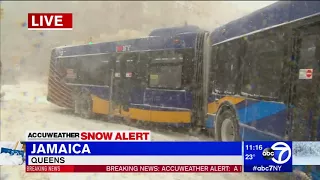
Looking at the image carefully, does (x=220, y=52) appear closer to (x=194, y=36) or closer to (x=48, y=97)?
(x=194, y=36)

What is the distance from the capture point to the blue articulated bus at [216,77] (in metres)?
4.40

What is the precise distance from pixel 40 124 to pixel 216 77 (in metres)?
3.79

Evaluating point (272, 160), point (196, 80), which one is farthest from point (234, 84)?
point (272, 160)

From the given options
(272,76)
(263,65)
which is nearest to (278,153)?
(272,76)

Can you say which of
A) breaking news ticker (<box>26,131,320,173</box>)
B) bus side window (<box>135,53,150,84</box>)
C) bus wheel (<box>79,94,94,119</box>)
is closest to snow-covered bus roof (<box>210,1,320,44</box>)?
breaking news ticker (<box>26,131,320,173</box>)

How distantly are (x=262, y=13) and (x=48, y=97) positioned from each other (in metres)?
4.44

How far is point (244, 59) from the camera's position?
6.01 metres

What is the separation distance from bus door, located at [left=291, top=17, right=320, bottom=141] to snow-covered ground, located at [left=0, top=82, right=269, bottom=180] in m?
1.05

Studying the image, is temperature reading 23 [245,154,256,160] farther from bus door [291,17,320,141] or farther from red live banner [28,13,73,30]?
red live banner [28,13,73,30]

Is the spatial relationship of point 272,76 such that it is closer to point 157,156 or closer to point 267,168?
point 267,168

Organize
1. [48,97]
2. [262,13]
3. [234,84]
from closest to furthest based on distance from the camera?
[262,13]
[234,84]
[48,97]

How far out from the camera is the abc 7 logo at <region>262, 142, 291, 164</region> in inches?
147

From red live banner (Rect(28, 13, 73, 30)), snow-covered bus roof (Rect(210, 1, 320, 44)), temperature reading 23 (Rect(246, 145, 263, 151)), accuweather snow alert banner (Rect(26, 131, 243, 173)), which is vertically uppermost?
snow-covered bus roof (Rect(210, 1, 320, 44))

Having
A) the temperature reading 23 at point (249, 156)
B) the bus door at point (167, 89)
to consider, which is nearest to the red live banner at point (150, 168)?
the temperature reading 23 at point (249, 156)
